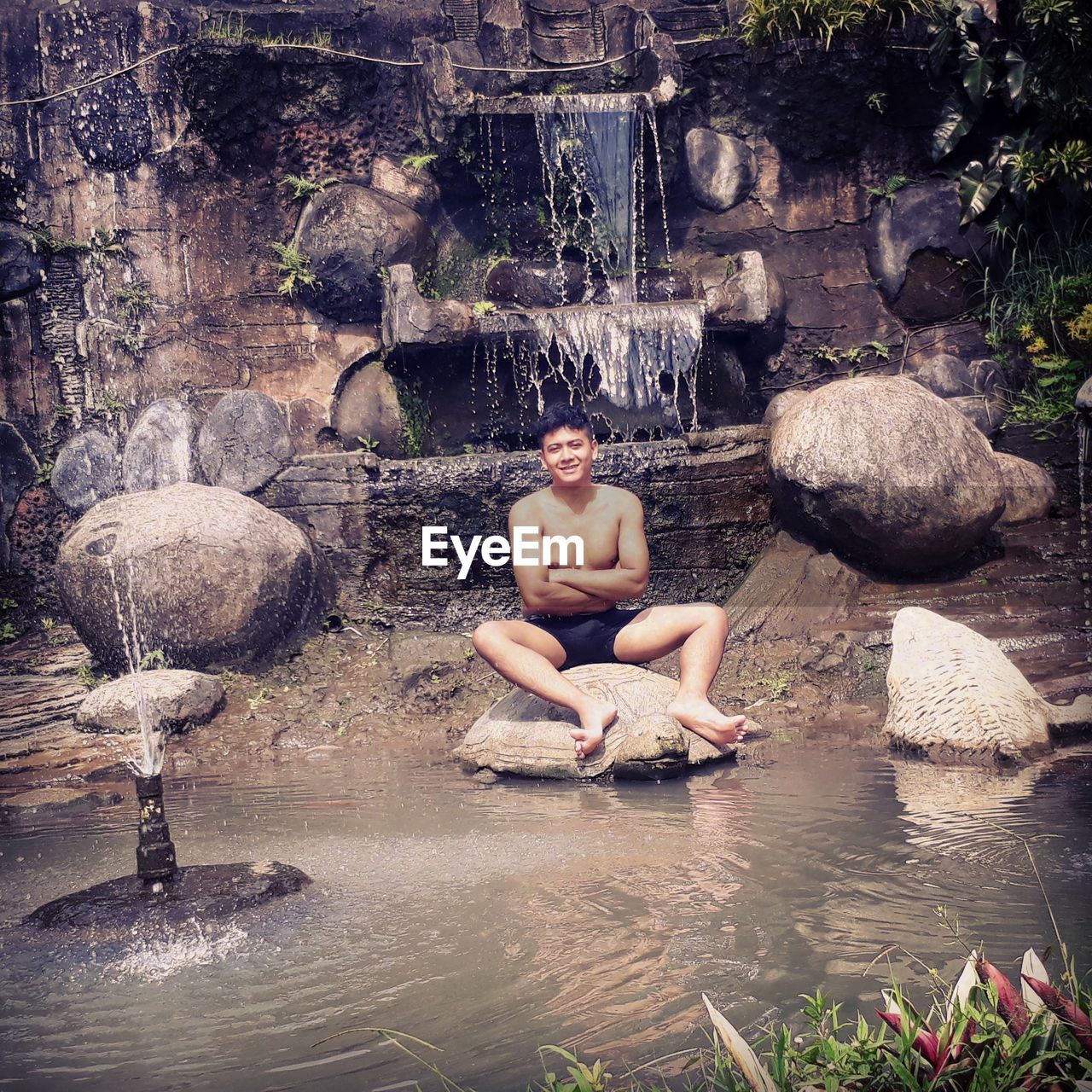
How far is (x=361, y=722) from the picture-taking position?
20.8 ft

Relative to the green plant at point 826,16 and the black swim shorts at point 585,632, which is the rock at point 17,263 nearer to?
the green plant at point 826,16

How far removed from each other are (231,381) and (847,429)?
542 cm

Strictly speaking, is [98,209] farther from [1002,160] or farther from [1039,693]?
[1039,693]

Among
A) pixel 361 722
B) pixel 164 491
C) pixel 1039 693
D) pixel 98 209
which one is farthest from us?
pixel 98 209

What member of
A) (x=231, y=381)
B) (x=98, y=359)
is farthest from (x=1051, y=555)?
(x=98, y=359)

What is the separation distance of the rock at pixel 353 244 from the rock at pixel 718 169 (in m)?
2.54

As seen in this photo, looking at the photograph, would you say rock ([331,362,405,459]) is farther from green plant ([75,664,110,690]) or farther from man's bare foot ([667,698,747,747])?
man's bare foot ([667,698,747,747])

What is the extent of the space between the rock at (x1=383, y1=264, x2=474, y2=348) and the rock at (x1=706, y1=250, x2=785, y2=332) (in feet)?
6.48

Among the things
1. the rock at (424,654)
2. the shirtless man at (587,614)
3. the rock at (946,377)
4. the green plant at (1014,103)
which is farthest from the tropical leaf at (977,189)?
the shirtless man at (587,614)

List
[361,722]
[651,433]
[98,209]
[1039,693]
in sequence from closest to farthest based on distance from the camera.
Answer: [1039,693] < [361,722] < [651,433] < [98,209]

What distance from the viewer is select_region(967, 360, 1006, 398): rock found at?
29.4ft

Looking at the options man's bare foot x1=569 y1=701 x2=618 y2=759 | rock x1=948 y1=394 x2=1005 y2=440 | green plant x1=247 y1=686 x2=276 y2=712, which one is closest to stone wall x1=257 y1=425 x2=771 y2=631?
green plant x1=247 y1=686 x2=276 y2=712

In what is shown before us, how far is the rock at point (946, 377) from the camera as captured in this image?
30.0 ft

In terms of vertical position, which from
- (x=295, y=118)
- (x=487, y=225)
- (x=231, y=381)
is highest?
(x=295, y=118)
